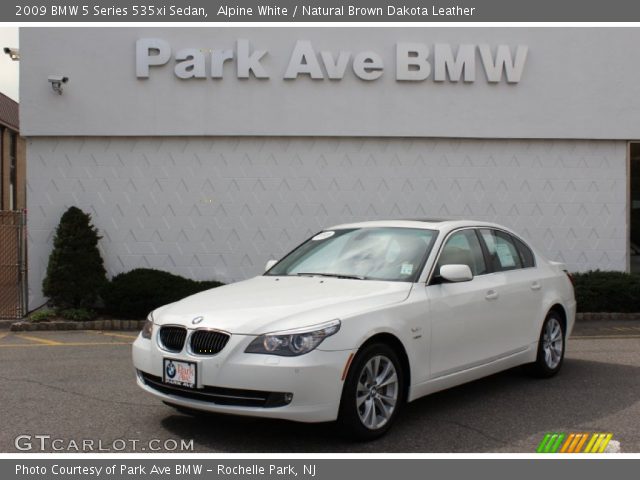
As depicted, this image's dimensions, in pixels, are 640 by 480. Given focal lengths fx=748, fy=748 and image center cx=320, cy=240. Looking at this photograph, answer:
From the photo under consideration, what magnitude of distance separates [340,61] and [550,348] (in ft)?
24.7

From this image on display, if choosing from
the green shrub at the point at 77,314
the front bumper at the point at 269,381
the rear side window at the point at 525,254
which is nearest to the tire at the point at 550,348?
the rear side window at the point at 525,254

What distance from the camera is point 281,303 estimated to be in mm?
5359

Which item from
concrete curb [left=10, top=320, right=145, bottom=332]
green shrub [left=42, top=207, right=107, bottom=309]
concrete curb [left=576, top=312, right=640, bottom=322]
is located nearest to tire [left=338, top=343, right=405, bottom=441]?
concrete curb [left=10, top=320, right=145, bottom=332]

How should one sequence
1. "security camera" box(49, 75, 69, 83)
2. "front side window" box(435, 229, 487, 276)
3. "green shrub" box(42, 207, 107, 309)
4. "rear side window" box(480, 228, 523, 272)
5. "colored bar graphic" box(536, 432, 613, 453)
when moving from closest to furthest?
"colored bar graphic" box(536, 432, 613, 453), "front side window" box(435, 229, 487, 276), "rear side window" box(480, 228, 523, 272), "green shrub" box(42, 207, 107, 309), "security camera" box(49, 75, 69, 83)

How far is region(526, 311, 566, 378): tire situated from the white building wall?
6.02 metres

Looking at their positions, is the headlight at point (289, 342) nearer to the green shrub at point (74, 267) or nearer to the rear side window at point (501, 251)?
the rear side window at point (501, 251)

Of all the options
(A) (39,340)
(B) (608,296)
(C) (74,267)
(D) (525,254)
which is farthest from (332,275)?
(B) (608,296)

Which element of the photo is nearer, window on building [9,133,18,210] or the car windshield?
the car windshield

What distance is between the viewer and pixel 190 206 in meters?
13.5

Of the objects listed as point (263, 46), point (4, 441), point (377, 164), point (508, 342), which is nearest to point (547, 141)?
point (377, 164)

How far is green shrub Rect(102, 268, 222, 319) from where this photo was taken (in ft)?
38.7

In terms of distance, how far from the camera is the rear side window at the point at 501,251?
6.98 m

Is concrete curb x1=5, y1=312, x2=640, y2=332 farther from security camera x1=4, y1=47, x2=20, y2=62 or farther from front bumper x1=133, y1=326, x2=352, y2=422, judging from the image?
front bumper x1=133, y1=326, x2=352, y2=422

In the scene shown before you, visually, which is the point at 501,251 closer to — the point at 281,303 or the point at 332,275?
the point at 332,275
